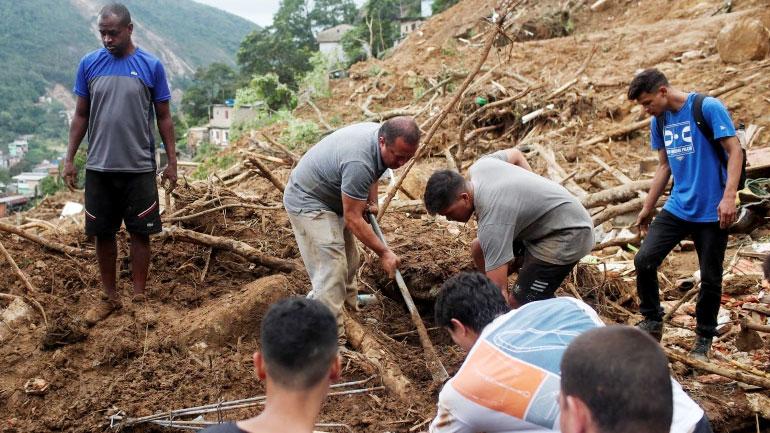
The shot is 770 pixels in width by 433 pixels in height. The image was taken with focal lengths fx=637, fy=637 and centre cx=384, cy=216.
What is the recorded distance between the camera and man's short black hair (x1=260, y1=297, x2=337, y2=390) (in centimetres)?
178

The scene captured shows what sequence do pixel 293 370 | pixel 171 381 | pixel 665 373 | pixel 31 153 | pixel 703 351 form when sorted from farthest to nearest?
pixel 31 153
pixel 703 351
pixel 171 381
pixel 293 370
pixel 665 373

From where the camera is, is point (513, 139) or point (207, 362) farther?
point (513, 139)

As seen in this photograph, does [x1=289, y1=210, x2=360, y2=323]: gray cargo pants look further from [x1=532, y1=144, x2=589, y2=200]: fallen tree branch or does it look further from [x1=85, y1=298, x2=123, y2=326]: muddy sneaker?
[x1=532, y1=144, x2=589, y2=200]: fallen tree branch

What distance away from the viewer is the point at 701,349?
12.6ft

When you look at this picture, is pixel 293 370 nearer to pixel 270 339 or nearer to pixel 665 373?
pixel 270 339

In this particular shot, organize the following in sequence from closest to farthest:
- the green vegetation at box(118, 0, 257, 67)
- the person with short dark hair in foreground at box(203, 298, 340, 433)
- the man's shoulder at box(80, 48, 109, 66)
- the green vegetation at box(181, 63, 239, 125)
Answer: the person with short dark hair in foreground at box(203, 298, 340, 433) → the man's shoulder at box(80, 48, 109, 66) → the green vegetation at box(181, 63, 239, 125) → the green vegetation at box(118, 0, 257, 67)

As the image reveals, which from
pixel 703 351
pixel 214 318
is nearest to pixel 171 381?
pixel 214 318

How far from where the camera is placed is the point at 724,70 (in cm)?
984

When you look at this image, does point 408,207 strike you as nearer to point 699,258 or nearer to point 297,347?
point 699,258

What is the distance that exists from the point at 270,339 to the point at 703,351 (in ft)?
10.1

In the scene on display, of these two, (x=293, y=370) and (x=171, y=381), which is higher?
(x=293, y=370)

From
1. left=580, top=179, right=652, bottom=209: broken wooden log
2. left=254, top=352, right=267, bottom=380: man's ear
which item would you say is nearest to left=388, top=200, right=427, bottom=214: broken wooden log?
left=580, top=179, right=652, bottom=209: broken wooden log

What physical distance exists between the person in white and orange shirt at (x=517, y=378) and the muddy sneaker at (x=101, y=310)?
248 cm

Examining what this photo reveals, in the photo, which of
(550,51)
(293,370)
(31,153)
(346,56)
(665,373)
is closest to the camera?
(665,373)
